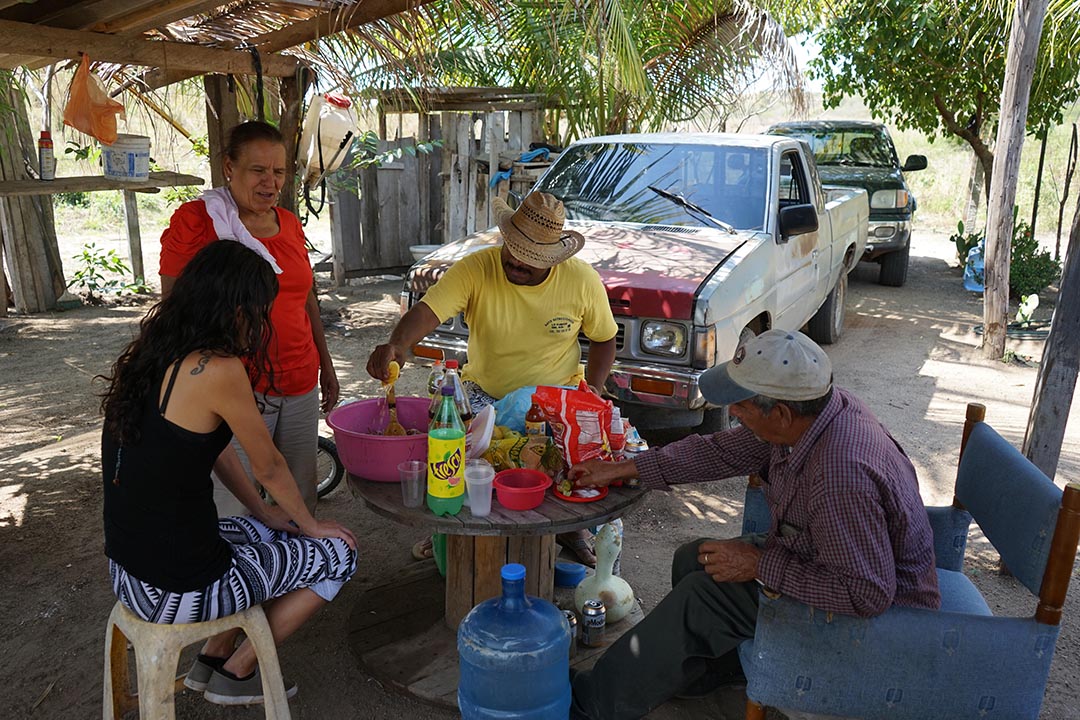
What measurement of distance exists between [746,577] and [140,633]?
178 centimetres

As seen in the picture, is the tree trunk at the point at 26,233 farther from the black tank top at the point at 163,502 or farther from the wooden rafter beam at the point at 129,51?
Result: the black tank top at the point at 163,502

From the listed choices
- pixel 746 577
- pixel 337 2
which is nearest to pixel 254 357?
pixel 746 577

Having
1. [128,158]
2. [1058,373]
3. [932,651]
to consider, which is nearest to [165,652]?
[932,651]

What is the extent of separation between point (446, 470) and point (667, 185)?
12.4ft

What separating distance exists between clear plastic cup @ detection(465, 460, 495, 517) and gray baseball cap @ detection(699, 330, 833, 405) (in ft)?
2.51

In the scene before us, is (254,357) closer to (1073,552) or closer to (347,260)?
(1073,552)

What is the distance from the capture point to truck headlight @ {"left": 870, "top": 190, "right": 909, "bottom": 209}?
10.3m

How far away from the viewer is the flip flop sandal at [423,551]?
4043 mm

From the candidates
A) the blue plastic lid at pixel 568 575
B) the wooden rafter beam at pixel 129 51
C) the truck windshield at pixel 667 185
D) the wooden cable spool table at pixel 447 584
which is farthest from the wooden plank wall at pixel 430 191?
the wooden cable spool table at pixel 447 584

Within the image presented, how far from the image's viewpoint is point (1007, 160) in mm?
7230

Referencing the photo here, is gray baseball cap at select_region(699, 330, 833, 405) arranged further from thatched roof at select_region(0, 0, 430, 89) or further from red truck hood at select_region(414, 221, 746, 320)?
thatched roof at select_region(0, 0, 430, 89)

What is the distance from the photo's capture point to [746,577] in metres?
2.43

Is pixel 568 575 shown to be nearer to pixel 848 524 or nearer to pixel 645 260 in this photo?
pixel 848 524

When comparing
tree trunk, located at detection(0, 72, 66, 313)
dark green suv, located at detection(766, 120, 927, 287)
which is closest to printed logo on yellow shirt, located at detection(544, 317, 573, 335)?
tree trunk, located at detection(0, 72, 66, 313)
